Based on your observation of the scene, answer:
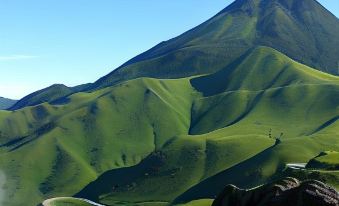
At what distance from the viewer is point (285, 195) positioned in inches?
1245

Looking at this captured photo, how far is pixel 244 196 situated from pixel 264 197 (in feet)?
8.03

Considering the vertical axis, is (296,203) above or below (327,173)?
above

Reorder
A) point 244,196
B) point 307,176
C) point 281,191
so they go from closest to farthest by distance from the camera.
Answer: point 281,191
point 244,196
point 307,176

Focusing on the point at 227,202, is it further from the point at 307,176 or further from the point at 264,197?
the point at 307,176

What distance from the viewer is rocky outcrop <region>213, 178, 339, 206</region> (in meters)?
29.8

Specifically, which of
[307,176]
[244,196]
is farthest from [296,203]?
[307,176]

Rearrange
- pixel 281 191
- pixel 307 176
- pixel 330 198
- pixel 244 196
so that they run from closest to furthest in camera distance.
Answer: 1. pixel 330 198
2. pixel 281 191
3. pixel 244 196
4. pixel 307 176

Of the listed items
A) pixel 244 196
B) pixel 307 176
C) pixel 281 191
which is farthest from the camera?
pixel 307 176

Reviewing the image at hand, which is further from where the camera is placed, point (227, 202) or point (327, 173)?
point (327, 173)

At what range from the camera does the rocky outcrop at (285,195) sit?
29812mm

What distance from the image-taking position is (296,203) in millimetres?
30672

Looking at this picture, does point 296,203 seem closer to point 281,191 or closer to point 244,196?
point 281,191

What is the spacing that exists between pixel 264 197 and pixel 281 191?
122 cm

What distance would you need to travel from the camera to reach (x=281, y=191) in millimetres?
32406
